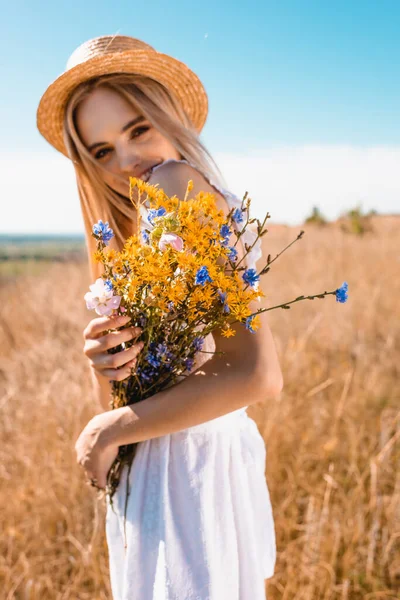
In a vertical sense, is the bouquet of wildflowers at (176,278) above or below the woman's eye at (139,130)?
below

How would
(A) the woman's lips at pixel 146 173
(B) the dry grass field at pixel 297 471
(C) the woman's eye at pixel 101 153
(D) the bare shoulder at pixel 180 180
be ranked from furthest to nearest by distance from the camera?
(B) the dry grass field at pixel 297 471
(C) the woman's eye at pixel 101 153
(A) the woman's lips at pixel 146 173
(D) the bare shoulder at pixel 180 180

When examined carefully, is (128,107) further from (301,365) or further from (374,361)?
(374,361)

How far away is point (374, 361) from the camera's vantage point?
4.05m

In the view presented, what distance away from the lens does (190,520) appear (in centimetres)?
119

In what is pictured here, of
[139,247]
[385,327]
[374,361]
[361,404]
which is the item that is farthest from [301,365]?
[139,247]

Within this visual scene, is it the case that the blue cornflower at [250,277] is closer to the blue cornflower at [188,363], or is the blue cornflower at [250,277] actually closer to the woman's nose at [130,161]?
the blue cornflower at [188,363]

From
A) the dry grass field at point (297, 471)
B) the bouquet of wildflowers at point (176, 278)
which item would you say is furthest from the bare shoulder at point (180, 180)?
the dry grass field at point (297, 471)

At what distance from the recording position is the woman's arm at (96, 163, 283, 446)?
3.55ft

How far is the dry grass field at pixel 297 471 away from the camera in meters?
2.16

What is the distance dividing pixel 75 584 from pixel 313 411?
64.7 inches

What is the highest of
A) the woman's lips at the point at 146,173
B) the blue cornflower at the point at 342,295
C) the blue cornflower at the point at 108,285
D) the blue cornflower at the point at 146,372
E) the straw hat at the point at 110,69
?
the straw hat at the point at 110,69

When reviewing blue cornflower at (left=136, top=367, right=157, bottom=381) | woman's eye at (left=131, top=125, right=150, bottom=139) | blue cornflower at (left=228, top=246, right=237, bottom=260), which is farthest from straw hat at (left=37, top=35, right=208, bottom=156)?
blue cornflower at (left=136, top=367, right=157, bottom=381)

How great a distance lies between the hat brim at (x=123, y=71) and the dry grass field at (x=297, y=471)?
0.62 m

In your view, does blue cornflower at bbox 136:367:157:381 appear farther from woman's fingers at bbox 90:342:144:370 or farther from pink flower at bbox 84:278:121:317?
pink flower at bbox 84:278:121:317
